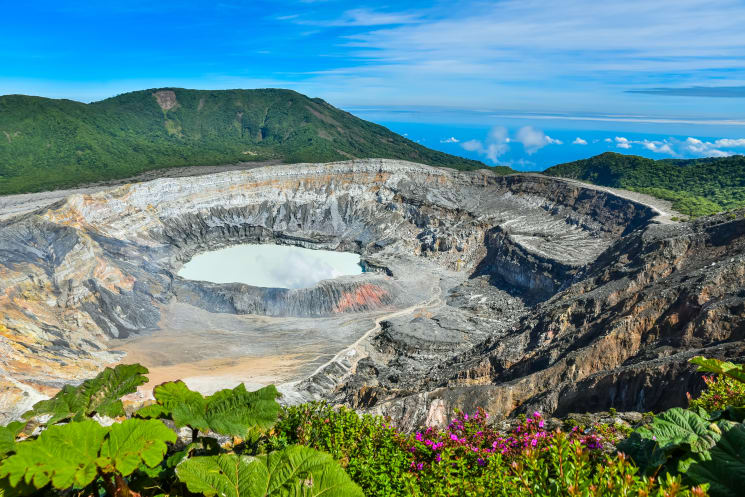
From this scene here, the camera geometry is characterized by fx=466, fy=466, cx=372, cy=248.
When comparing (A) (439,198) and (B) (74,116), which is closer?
(A) (439,198)

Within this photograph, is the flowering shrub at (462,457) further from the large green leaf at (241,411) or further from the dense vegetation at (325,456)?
the large green leaf at (241,411)

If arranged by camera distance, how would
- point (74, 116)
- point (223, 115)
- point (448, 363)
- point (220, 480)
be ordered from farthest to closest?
Answer: point (223, 115) → point (74, 116) → point (448, 363) → point (220, 480)

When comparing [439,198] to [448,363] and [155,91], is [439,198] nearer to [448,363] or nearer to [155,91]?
[448,363]

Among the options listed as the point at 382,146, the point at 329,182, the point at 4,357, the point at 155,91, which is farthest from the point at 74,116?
the point at 4,357

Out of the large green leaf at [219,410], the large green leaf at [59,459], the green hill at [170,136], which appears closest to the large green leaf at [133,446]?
the large green leaf at [59,459]

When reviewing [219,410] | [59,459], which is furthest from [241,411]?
[59,459]

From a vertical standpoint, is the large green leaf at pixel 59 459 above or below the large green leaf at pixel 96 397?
Answer: above

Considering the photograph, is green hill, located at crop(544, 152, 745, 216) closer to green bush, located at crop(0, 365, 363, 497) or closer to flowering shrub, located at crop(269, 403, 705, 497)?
flowering shrub, located at crop(269, 403, 705, 497)
